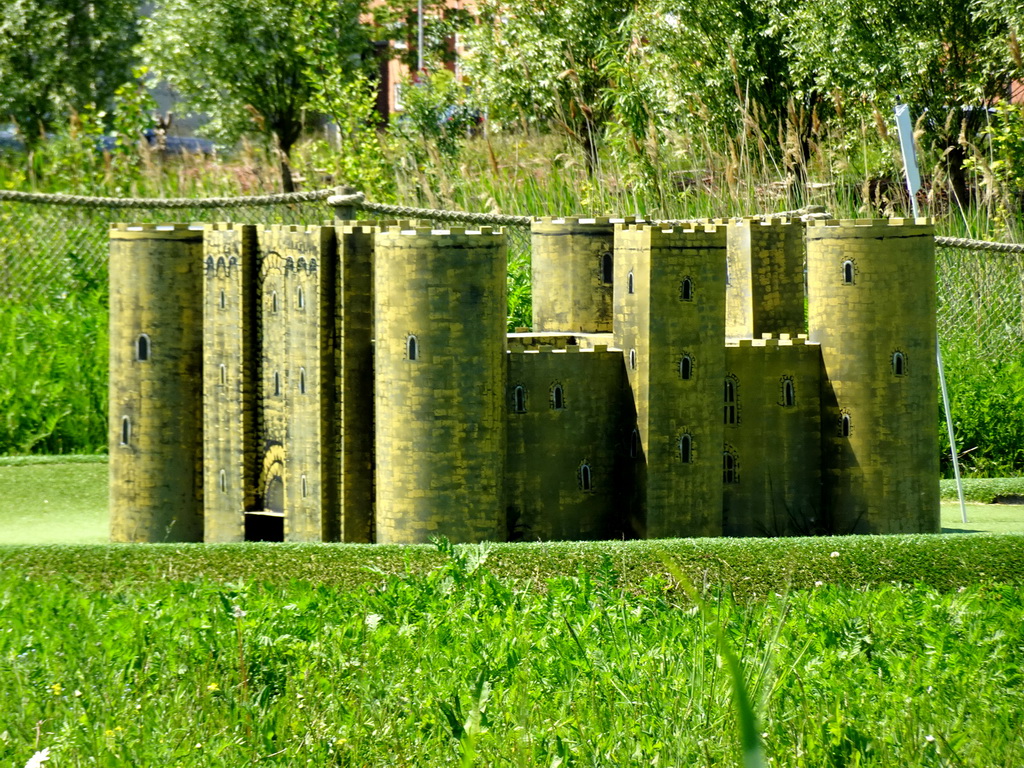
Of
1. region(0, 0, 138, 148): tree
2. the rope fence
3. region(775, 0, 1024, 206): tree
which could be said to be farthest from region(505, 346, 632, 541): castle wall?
region(0, 0, 138, 148): tree

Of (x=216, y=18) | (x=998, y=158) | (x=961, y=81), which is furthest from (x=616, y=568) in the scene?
(x=216, y=18)

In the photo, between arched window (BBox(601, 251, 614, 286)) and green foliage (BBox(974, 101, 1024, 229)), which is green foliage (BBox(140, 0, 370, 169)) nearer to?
green foliage (BBox(974, 101, 1024, 229))

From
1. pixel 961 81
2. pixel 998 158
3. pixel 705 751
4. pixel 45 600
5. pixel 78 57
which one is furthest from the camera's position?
pixel 78 57

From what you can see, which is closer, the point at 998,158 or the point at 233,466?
the point at 233,466

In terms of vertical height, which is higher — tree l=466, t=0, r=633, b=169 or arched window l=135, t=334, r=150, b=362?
tree l=466, t=0, r=633, b=169

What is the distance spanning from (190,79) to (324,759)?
28085mm

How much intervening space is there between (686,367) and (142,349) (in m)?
2.51

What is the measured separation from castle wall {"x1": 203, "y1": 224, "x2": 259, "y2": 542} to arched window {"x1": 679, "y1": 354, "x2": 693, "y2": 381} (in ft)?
6.41

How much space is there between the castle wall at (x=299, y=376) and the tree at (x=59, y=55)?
24.3m

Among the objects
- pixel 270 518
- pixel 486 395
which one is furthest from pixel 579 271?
pixel 270 518

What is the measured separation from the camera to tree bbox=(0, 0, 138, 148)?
3050cm

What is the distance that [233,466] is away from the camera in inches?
273

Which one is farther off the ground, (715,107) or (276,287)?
(715,107)

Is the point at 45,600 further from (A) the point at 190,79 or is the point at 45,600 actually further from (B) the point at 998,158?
(A) the point at 190,79
